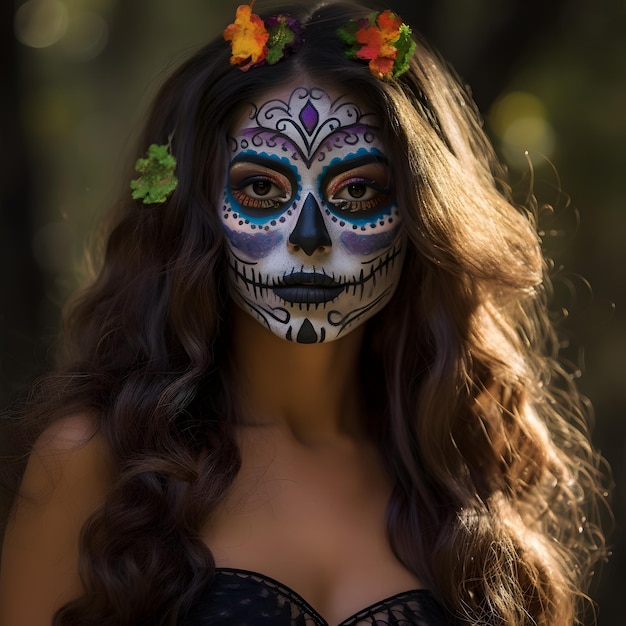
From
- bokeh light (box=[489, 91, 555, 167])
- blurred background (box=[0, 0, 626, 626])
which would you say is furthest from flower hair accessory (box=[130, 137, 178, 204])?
bokeh light (box=[489, 91, 555, 167])

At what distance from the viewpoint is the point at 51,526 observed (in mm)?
2258

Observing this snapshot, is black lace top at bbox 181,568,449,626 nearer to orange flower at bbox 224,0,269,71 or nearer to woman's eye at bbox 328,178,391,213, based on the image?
woman's eye at bbox 328,178,391,213

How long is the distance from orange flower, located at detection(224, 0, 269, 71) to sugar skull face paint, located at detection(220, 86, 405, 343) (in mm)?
101

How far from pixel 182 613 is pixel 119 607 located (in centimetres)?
14

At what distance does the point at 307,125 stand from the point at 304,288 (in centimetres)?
39

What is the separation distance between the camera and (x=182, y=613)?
7.22 ft

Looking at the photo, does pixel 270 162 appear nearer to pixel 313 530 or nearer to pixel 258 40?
pixel 258 40

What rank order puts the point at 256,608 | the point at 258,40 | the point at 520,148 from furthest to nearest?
the point at 520,148, the point at 258,40, the point at 256,608

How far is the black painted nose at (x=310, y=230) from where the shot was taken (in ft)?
7.80

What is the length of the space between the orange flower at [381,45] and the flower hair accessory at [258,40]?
162 millimetres

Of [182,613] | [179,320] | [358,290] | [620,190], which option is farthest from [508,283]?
[620,190]

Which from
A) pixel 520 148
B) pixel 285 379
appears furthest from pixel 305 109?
pixel 520 148

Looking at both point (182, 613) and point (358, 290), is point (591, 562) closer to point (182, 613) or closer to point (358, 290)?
point (358, 290)

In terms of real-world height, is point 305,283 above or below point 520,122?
below
